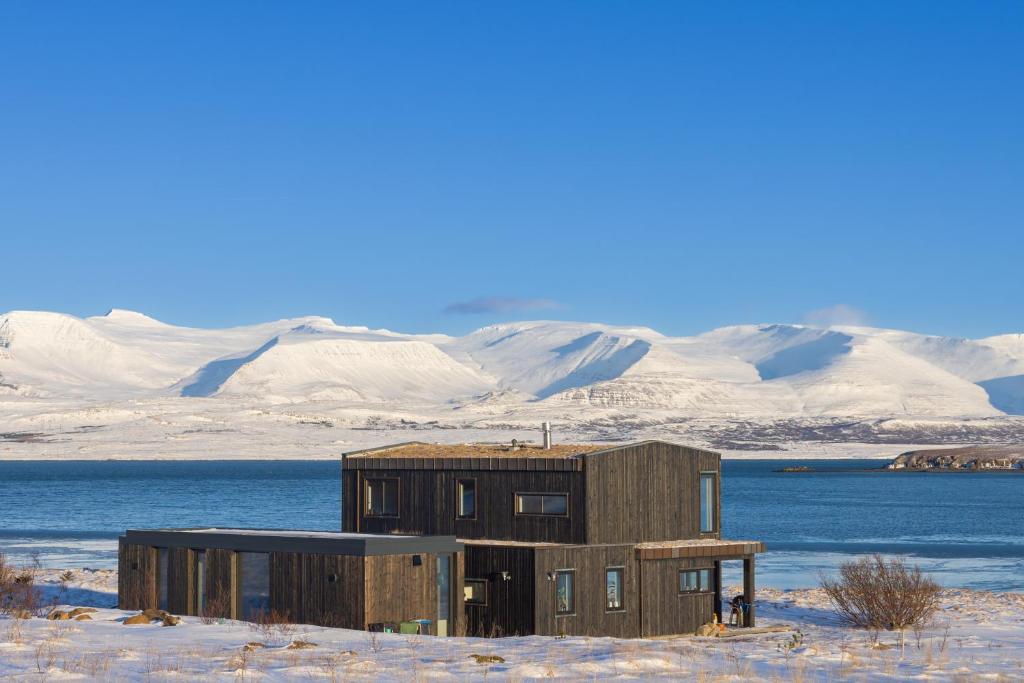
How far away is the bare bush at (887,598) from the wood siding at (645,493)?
3.86 metres

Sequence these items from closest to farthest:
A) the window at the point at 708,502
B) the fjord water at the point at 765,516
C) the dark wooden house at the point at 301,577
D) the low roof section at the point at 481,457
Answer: the dark wooden house at the point at 301,577, the low roof section at the point at 481,457, the window at the point at 708,502, the fjord water at the point at 765,516

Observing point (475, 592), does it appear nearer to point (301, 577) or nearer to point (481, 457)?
point (481, 457)

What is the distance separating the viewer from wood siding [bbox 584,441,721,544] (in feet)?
116

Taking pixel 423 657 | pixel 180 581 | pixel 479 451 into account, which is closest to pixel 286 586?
pixel 180 581

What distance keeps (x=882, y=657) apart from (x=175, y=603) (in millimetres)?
17031

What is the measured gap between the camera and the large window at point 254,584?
32.3 m

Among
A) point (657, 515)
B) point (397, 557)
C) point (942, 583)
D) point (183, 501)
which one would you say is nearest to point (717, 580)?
point (657, 515)

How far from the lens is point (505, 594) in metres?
33.9

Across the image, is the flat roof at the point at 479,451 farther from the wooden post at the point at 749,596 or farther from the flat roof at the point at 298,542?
the wooden post at the point at 749,596

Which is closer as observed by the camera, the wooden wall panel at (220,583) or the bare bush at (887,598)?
the wooden wall panel at (220,583)

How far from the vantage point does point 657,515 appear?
3672cm

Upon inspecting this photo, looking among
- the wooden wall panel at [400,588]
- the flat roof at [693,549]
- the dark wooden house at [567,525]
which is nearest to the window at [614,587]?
the dark wooden house at [567,525]

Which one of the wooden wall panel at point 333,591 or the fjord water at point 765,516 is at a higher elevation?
the wooden wall panel at point 333,591

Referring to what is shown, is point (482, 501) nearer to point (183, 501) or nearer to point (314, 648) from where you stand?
point (314, 648)
